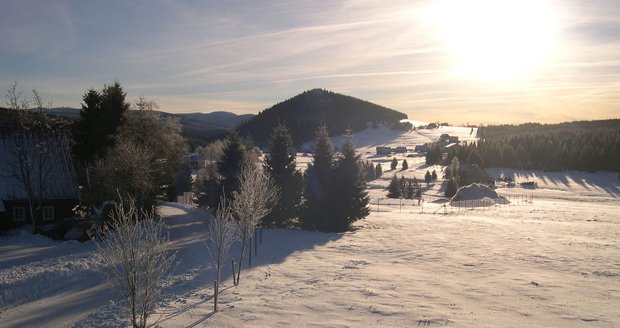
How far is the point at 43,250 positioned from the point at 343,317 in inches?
831

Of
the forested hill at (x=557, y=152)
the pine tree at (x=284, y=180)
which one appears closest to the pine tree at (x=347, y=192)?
Result: the pine tree at (x=284, y=180)

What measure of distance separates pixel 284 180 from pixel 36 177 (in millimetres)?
19228

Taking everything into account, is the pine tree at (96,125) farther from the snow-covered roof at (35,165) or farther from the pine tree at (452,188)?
the pine tree at (452,188)

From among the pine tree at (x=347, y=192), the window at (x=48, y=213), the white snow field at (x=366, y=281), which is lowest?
the white snow field at (x=366, y=281)

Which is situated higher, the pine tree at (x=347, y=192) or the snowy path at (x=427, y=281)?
the pine tree at (x=347, y=192)

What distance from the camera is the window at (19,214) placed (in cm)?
3331

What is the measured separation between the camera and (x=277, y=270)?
75.2ft

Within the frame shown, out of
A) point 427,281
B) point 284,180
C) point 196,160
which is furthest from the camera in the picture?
point 196,160

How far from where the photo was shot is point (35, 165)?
36000mm

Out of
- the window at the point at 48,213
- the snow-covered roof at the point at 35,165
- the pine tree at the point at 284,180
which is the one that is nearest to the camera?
the snow-covered roof at the point at 35,165

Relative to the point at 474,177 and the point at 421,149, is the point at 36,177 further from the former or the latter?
the point at 421,149

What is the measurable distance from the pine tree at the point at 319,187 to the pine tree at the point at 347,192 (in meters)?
0.56

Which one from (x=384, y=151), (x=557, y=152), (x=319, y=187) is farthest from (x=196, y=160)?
(x=319, y=187)

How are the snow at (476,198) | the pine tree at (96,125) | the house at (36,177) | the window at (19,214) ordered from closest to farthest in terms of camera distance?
the house at (36,177) < the window at (19,214) < the pine tree at (96,125) < the snow at (476,198)
